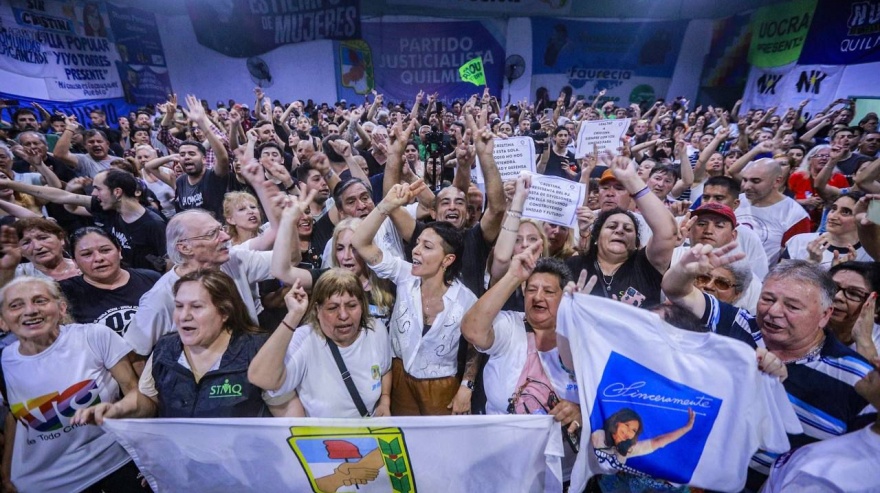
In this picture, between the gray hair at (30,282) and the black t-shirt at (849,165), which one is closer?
the gray hair at (30,282)

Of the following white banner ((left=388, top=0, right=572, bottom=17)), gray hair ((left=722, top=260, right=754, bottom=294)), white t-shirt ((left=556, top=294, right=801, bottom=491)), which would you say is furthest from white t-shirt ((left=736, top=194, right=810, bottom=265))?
white banner ((left=388, top=0, right=572, bottom=17))

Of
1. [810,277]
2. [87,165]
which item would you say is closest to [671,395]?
[810,277]

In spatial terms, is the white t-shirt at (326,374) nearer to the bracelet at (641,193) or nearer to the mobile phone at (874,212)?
the bracelet at (641,193)

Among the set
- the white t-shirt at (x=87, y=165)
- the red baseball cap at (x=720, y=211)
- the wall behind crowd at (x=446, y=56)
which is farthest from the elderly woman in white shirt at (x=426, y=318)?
the wall behind crowd at (x=446, y=56)

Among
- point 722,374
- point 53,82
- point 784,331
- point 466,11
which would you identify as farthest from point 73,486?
point 466,11

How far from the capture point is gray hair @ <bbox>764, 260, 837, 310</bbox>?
6.29ft

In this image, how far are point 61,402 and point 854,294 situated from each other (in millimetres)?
3926

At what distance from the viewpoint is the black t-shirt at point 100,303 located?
8.53 feet

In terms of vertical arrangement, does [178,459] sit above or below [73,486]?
above

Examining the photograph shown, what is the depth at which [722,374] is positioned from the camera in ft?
5.69

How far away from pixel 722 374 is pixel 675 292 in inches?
20.5

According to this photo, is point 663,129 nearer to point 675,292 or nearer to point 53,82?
point 675,292

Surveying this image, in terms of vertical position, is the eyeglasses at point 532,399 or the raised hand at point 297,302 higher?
the raised hand at point 297,302

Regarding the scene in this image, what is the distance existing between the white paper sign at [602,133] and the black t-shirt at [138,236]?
4294 millimetres
